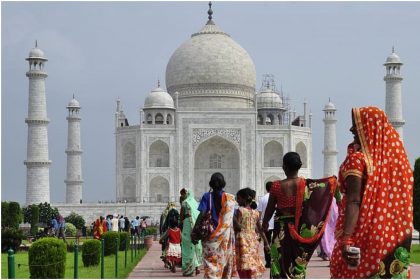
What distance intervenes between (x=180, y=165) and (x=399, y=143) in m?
30.0

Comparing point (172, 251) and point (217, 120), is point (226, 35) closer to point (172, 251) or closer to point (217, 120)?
point (217, 120)

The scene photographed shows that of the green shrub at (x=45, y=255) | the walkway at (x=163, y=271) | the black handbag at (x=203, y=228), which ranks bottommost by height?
the walkway at (x=163, y=271)

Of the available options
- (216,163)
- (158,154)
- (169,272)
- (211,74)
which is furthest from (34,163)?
(169,272)

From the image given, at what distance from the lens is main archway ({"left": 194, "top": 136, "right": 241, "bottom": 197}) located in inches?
1396

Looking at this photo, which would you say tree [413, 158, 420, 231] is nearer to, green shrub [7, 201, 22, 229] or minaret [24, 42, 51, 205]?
green shrub [7, 201, 22, 229]

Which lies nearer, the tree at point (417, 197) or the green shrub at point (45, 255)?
the green shrub at point (45, 255)

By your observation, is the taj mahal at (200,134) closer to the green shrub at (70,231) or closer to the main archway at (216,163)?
the main archway at (216,163)

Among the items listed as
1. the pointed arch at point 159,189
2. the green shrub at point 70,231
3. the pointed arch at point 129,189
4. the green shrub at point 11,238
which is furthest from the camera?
the pointed arch at point 129,189

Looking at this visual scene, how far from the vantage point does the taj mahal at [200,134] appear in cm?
3416

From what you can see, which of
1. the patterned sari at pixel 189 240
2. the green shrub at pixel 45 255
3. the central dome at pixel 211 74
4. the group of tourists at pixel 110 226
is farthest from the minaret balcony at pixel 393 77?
the green shrub at pixel 45 255

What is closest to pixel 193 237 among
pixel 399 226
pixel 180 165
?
pixel 399 226

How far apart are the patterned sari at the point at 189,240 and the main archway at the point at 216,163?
25.9 meters

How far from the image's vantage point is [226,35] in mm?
38125

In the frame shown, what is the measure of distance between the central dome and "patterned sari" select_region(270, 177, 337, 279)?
1200 inches
